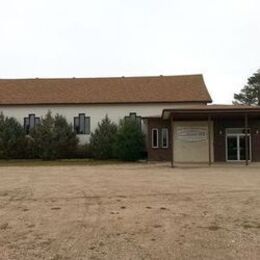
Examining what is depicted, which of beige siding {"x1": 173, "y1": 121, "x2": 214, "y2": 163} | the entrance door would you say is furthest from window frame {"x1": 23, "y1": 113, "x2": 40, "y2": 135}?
the entrance door

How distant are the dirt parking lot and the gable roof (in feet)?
86.3

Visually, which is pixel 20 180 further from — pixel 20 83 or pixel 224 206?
pixel 20 83

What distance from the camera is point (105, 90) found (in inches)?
1887

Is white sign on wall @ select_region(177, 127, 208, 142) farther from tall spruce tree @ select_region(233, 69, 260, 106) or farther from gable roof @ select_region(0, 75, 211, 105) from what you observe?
tall spruce tree @ select_region(233, 69, 260, 106)

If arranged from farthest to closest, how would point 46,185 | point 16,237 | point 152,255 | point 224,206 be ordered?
point 46,185 < point 224,206 < point 16,237 < point 152,255

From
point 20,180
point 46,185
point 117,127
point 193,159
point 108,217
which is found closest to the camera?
point 108,217

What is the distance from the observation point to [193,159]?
1560 inches

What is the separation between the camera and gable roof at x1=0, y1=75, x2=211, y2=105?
45688 mm

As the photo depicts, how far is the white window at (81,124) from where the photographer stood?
46.4m

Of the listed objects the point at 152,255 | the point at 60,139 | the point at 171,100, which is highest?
the point at 171,100

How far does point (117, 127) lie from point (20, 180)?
71.6 feet

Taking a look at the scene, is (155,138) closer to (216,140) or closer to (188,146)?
(188,146)

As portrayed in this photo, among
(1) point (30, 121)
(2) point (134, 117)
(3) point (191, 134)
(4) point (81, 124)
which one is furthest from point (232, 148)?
(1) point (30, 121)

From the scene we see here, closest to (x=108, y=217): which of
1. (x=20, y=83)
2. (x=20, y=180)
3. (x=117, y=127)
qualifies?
(x=20, y=180)
